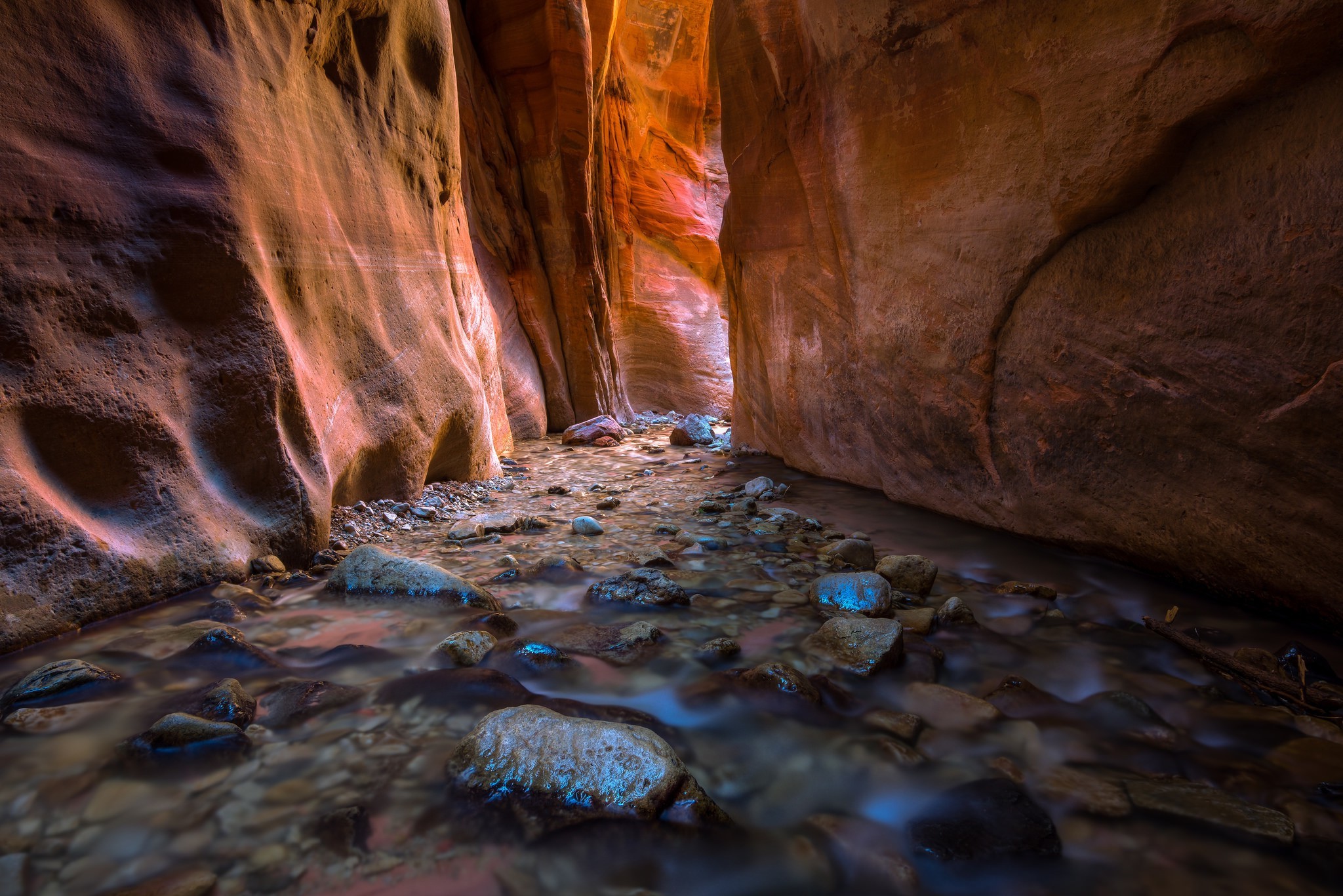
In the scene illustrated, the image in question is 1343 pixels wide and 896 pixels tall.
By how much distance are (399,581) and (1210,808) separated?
7.74ft

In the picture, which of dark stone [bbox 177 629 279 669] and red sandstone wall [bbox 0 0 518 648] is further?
red sandstone wall [bbox 0 0 518 648]

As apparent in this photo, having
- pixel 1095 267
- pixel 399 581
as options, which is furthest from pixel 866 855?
pixel 1095 267

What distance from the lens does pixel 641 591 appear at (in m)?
2.43

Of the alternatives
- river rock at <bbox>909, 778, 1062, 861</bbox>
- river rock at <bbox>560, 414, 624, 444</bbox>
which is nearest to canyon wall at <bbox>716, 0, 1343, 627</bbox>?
river rock at <bbox>909, 778, 1062, 861</bbox>

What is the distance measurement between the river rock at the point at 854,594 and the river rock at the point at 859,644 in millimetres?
257

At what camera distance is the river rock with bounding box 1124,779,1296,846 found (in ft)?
4.07

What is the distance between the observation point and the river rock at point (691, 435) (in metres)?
7.77

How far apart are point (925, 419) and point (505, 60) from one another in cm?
781

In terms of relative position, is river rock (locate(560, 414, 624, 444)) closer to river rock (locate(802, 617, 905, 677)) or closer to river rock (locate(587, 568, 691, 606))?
river rock (locate(587, 568, 691, 606))

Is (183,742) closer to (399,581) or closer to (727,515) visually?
(399,581)

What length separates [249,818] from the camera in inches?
49.3

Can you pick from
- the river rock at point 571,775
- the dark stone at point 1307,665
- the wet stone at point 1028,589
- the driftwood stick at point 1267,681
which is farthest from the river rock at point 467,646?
the dark stone at point 1307,665

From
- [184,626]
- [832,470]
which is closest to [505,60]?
[832,470]

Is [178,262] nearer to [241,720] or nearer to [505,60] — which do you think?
[241,720]
